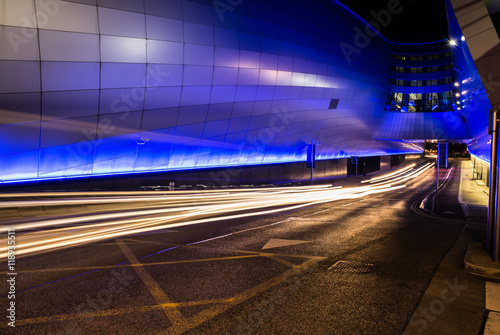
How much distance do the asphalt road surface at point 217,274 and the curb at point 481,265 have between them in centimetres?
70

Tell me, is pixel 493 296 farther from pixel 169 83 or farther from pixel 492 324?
pixel 169 83

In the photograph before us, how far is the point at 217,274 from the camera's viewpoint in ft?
20.3

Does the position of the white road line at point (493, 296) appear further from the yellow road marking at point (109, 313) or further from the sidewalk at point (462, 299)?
the yellow road marking at point (109, 313)

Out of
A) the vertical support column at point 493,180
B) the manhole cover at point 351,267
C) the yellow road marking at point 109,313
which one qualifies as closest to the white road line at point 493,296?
the vertical support column at point 493,180

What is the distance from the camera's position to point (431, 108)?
49.9m

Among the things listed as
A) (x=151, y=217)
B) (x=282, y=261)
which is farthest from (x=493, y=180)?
(x=151, y=217)

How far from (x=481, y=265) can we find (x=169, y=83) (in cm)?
1650

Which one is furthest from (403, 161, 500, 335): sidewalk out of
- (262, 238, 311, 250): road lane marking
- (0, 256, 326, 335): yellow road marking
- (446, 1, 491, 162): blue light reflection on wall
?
(446, 1, 491, 162): blue light reflection on wall

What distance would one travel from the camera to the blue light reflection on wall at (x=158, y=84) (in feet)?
44.5

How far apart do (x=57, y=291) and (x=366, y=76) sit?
40.6m

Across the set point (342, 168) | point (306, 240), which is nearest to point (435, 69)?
point (342, 168)

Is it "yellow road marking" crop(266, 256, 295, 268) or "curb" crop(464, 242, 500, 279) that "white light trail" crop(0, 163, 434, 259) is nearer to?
"yellow road marking" crop(266, 256, 295, 268)

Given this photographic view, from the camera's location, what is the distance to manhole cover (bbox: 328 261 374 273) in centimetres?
650

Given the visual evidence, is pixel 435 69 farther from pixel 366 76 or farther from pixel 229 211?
pixel 229 211
